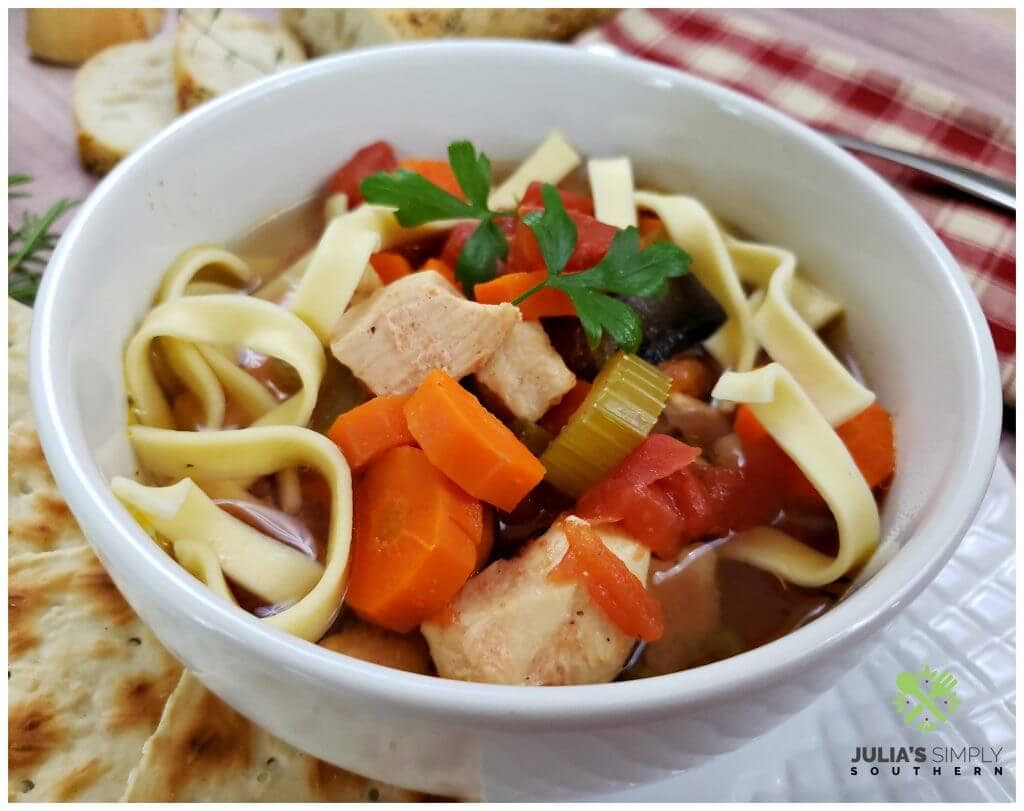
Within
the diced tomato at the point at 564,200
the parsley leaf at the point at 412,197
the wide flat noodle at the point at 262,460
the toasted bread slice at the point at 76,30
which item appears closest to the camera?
the wide flat noodle at the point at 262,460

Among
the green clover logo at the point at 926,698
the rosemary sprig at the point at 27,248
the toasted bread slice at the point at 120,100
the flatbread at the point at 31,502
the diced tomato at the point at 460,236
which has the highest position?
the diced tomato at the point at 460,236

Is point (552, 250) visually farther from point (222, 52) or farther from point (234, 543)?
point (222, 52)

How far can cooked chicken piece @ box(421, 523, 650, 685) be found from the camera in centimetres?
156

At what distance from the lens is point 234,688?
1438 millimetres

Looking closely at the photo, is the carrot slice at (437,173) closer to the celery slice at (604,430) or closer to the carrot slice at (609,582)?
the celery slice at (604,430)

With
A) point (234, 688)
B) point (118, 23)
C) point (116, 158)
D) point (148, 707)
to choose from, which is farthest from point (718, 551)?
point (118, 23)

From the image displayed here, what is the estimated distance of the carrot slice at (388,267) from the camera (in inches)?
85.2

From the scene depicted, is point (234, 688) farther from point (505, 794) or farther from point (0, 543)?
point (0, 543)

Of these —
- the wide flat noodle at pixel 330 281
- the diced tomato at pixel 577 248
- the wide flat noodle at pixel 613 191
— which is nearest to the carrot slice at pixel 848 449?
the diced tomato at pixel 577 248

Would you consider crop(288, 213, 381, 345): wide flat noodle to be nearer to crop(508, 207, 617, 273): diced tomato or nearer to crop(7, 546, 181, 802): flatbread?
crop(508, 207, 617, 273): diced tomato

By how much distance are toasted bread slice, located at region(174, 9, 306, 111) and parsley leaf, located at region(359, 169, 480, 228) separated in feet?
3.89

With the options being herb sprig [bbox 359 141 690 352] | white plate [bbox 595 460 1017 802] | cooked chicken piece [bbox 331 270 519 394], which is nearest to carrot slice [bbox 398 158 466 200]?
herb sprig [bbox 359 141 690 352]

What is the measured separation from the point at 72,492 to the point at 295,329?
25.4 inches

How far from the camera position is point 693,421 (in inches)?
79.0
